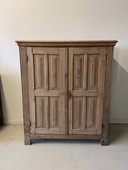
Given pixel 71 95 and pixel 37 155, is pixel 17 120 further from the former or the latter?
pixel 71 95

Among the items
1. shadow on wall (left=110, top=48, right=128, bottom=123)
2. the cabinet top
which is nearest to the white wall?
shadow on wall (left=110, top=48, right=128, bottom=123)

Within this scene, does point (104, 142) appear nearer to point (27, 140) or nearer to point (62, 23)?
point (27, 140)

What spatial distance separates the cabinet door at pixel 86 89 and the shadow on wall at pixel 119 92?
0.73m

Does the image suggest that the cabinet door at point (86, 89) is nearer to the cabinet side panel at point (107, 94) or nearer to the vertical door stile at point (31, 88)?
the cabinet side panel at point (107, 94)

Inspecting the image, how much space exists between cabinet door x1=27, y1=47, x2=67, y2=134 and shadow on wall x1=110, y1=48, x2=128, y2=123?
100 centimetres

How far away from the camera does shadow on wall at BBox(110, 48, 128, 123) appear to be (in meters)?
2.88

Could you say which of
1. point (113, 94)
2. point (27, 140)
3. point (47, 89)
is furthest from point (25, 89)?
point (113, 94)

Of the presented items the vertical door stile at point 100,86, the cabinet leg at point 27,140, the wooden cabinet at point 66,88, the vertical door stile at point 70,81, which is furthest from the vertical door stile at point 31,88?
the vertical door stile at point 100,86

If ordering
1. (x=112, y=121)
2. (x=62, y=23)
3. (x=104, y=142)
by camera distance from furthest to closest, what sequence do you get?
(x=112, y=121) < (x=62, y=23) < (x=104, y=142)

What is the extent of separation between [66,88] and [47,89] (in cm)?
23

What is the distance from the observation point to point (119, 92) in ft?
9.81

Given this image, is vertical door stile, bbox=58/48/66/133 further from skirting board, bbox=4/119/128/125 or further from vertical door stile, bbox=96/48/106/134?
skirting board, bbox=4/119/128/125

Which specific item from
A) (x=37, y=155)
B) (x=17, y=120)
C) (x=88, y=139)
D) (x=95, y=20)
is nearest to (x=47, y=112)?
(x=37, y=155)

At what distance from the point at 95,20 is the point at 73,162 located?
188cm
